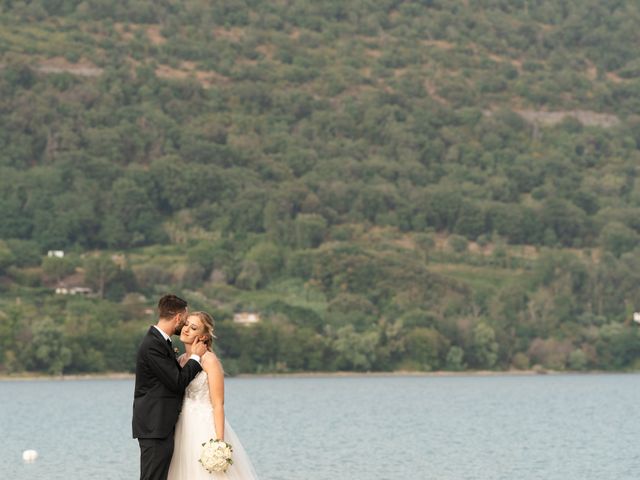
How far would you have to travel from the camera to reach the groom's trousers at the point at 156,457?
1502 cm

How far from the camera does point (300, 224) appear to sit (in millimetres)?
155750

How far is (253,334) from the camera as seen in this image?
123 metres

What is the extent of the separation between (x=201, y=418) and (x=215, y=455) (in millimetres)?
455

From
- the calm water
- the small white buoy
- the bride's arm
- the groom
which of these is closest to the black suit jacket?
the groom

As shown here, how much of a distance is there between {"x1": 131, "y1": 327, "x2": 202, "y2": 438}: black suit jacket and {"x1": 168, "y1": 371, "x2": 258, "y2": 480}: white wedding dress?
21cm

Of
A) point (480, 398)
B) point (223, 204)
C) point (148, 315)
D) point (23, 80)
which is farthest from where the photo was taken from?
point (23, 80)

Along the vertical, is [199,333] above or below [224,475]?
above

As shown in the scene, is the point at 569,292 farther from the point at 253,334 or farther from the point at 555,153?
the point at 555,153

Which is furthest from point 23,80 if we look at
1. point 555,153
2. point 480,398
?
point 480,398

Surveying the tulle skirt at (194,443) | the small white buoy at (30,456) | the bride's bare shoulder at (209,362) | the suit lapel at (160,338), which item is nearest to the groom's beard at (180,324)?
the suit lapel at (160,338)

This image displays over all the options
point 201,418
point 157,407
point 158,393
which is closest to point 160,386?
point 158,393

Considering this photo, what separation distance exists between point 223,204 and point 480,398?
71993 mm

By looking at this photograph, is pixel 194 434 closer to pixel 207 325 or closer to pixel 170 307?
pixel 207 325

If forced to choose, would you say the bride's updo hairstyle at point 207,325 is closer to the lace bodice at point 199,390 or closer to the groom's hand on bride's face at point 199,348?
the groom's hand on bride's face at point 199,348
